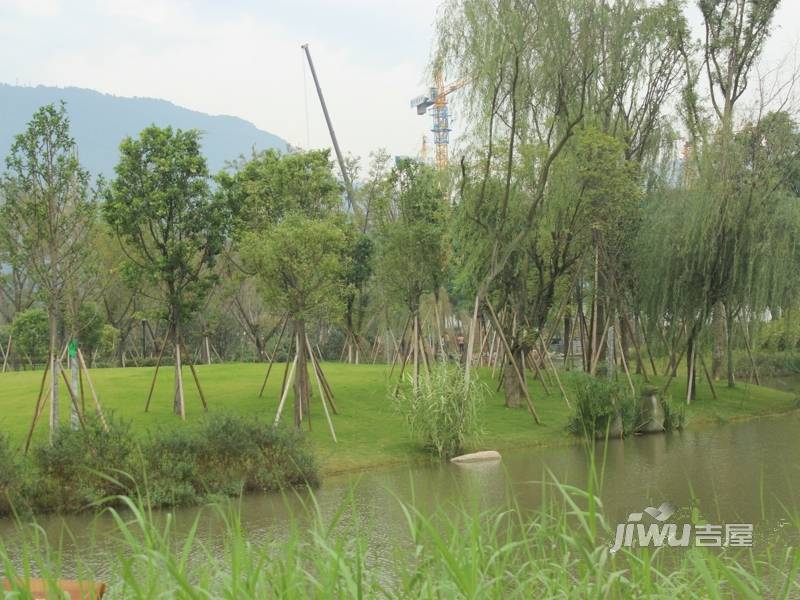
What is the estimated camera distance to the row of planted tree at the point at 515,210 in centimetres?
1750

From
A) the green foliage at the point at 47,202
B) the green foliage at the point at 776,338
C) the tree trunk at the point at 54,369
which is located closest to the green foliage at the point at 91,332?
the green foliage at the point at 47,202

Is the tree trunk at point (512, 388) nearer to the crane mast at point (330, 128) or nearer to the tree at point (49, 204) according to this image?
the tree at point (49, 204)

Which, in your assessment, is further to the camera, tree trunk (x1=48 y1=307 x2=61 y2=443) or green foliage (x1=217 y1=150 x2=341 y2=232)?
green foliage (x1=217 y1=150 x2=341 y2=232)

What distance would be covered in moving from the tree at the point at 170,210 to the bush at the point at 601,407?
24.2 ft

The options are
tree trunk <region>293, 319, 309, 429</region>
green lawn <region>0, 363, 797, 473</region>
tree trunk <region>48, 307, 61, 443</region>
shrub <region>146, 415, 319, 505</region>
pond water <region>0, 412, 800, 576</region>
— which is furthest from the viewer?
tree trunk <region>293, 319, 309, 429</region>

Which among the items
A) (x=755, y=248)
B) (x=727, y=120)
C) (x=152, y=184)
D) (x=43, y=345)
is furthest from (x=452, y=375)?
(x=43, y=345)

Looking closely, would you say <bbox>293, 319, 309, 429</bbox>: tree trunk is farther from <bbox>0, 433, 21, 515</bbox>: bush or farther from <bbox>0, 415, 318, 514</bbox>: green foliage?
<bbox>0, 433, 21, 515</bbox>: bush

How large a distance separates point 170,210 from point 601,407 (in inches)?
350

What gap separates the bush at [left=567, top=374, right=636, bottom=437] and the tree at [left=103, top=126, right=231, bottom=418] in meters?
7.37

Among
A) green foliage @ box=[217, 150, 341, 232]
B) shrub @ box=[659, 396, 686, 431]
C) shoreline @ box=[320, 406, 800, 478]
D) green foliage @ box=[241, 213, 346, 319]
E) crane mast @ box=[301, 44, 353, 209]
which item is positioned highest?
crane mast @ box=[301, 44, 353, 209]

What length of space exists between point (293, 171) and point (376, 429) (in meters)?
5.42

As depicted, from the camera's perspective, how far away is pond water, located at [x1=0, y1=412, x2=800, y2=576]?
32.2 feet

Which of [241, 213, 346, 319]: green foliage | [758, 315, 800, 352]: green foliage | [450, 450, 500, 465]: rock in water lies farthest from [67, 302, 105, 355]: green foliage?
[758, 315, 800, 352]: green foliage

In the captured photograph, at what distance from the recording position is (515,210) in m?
21.8
